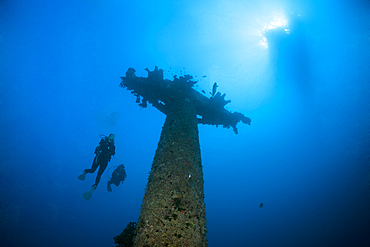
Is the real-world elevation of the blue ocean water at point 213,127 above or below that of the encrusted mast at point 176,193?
above

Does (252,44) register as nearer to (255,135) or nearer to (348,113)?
(255,135)

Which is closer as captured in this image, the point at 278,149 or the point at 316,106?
the point at 316,106

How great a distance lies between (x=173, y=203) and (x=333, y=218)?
66.5m

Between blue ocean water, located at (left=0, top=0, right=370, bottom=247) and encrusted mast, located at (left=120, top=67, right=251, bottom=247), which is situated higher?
blue ocean water, located at (left=0, top=0, right=370, bottom=247)

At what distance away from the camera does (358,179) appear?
48.4m

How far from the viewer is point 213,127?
5609 centimetres

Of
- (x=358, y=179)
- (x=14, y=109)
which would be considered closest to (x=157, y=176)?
(x=358, y=179)

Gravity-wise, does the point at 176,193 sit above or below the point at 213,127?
below

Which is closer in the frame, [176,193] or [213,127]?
[176,193]

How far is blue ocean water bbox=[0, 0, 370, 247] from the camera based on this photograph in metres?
37.9

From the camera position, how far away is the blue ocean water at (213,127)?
37.9 metres

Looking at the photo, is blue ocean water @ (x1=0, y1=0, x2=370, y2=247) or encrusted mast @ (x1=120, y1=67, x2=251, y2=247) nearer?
encrusted mast @ (x1=120, y1=67, x2=251, y2=247)

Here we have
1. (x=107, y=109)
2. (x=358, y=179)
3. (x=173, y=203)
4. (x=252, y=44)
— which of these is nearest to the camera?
(x=173, y=203)

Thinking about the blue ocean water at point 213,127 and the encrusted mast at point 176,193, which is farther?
the blue ocean water at point 213,127
